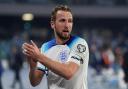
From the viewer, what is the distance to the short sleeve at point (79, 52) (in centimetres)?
627

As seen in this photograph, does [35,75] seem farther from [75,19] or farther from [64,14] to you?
[75,19]

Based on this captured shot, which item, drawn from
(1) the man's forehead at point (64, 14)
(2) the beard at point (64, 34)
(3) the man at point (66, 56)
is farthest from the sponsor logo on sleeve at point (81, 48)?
(1) the man's forehead at point (64, 14)

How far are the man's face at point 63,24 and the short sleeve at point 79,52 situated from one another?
0.43 ft

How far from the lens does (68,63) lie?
20.2 feet

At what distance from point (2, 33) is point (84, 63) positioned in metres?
41.0

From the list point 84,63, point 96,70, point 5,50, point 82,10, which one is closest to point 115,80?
point 96,70

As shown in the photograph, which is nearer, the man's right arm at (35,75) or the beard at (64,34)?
the beard at (64,34)

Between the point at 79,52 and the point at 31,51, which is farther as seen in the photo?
the point at 79,52

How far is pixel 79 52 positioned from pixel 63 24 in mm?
329

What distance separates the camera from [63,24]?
6.31 m

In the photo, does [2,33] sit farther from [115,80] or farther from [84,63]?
[84,63]

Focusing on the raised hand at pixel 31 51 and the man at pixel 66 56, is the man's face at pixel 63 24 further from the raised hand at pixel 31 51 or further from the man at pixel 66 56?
the raised hand at pixel 31 51

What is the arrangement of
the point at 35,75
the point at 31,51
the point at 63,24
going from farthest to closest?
the point at 35,75 → the point at 63,24 → the point at 31,51

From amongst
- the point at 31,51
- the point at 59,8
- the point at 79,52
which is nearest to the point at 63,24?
the point at 59,8
